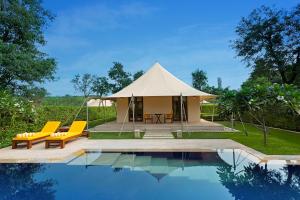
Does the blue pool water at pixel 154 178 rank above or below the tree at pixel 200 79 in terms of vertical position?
below

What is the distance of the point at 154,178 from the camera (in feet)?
25.7

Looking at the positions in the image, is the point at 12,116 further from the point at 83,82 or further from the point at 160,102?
the point at 83,82

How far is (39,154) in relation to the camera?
1062cm

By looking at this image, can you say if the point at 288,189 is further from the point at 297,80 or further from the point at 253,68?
the point at 253,68

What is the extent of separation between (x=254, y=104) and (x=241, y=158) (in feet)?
7.69

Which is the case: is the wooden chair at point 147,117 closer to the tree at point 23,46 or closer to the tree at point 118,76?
the tree at point 23,46

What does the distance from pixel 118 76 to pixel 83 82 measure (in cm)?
1563

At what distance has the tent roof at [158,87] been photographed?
62.4 feet

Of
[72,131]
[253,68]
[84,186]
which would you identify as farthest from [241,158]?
[253,68]

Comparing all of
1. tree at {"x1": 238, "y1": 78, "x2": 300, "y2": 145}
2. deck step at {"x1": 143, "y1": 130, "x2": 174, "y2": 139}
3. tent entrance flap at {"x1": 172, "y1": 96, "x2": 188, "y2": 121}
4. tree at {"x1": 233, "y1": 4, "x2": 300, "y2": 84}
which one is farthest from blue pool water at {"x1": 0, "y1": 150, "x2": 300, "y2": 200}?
tree at {"x1": 233, "y1": 4, "x2": 300, "y2": 84}

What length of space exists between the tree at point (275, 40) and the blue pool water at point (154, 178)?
1627 centimetres

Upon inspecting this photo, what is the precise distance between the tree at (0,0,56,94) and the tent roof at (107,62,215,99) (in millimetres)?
5470

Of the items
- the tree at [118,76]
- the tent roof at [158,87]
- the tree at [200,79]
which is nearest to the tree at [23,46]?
the tent roof at [158,87]

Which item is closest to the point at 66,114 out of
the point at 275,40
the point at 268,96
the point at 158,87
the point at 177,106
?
the point at 158,87
